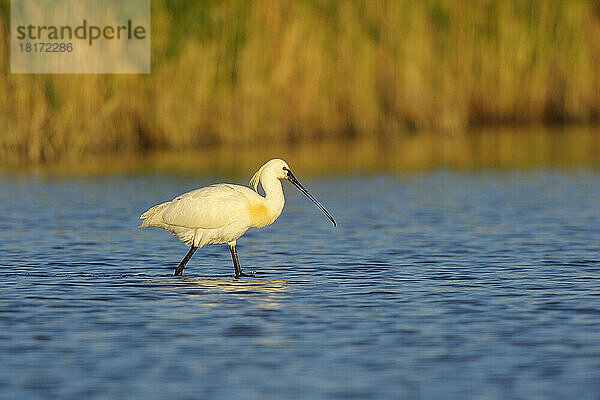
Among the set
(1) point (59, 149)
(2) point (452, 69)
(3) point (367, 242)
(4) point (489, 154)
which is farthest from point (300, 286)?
(2) point (452, 69)

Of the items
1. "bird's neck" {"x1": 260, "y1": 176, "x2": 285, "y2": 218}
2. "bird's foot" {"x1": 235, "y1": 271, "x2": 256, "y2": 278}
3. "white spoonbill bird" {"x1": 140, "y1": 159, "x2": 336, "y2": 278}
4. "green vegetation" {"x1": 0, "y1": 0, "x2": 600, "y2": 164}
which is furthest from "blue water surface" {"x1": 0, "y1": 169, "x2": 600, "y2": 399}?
"green vegetation" {"x1": 0, "y1": 0, "x2": 600, "y2": 164}

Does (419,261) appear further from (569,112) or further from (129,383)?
(569,112)

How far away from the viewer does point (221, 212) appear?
420 inches

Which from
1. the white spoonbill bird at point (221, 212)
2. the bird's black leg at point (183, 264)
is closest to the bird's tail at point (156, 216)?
the white spoonbill bird at point (221, 212)

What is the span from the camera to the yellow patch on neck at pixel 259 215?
35.7 ft

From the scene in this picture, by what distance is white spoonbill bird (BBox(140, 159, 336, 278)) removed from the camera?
10.7 meters

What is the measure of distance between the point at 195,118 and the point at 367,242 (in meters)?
9.45

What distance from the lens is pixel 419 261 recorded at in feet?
38.5

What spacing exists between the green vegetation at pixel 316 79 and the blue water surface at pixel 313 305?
4.19m

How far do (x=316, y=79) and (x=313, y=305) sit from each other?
14649 millimetres

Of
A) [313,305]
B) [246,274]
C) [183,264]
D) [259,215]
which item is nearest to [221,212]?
[259,215]

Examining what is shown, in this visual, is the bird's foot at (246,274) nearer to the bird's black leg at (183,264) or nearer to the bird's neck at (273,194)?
the bird's black leg at (183,264)

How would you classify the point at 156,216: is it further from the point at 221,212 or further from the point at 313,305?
the point at 313,305

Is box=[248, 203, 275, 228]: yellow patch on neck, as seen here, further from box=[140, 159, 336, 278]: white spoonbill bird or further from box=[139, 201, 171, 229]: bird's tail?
box=[139, 201, 171, 229]: bird's tail
